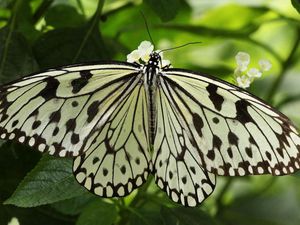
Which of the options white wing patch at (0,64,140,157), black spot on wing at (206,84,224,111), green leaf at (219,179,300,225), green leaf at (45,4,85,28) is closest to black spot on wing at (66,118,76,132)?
white wing patch at (0,64,140,157)

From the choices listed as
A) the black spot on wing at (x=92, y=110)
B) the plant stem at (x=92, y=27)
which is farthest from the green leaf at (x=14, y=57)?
the black spot on wing at (x=92, y=110)

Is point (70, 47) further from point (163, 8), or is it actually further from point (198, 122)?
point (198, 122)

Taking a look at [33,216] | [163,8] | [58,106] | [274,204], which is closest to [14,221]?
Answer: [33,216]

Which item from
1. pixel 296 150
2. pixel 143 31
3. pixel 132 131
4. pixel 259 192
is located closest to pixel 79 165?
pixel 132 131

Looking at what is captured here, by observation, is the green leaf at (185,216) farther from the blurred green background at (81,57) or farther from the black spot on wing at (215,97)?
the black spot on wing at (215,97)

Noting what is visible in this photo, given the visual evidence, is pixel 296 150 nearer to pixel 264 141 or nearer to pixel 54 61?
pixel 264 141
